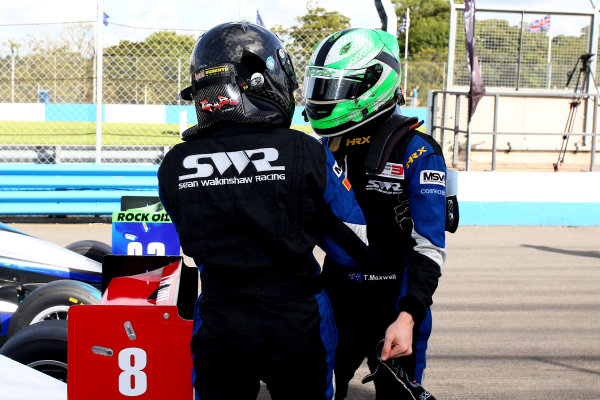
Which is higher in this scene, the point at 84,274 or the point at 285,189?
the point at 285,189

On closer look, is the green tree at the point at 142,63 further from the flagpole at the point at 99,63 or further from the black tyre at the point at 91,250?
the black tyre at the point at 91,250

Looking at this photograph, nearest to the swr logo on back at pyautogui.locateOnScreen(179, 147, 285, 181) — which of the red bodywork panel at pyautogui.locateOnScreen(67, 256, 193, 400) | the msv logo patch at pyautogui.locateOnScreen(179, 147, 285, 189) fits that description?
the msv logo patch at pyautogui.locateOnScreen(179, 147, 285, 189)

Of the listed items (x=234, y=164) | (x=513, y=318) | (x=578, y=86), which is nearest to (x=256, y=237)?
(x=234, y=164)

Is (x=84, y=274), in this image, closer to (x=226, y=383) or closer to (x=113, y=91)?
(x=226, y=383)

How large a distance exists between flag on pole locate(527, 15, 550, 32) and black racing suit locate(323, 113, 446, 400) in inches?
443

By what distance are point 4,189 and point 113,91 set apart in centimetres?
208

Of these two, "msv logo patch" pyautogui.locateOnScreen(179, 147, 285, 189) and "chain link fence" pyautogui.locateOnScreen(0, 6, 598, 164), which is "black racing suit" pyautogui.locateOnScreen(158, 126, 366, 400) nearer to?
"msv logo patch" pyautogui.locateOnScreen(179, 147, 285, 189)

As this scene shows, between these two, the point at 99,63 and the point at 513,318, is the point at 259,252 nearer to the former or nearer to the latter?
the point at 513,318

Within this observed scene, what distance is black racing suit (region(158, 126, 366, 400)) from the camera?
1.89 metres

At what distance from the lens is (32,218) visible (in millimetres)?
10234

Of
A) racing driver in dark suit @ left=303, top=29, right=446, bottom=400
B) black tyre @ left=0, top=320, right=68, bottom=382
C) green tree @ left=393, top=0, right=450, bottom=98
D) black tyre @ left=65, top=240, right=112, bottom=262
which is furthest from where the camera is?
green tree @ left=393, top=0, right=450, bottom=98

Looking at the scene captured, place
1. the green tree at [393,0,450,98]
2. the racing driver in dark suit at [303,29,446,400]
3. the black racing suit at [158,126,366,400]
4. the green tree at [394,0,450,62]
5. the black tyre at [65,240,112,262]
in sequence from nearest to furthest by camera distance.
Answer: the black racing suit at [158,126,366,400], the racing driver in dark suit at [303,29,446,400], the black tyre at [65,240,112,262], the green tree at [393,0,450,98], the green tree at [394,0,450,62]

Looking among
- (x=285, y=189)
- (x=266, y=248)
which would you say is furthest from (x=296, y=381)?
(x=285, y=189)

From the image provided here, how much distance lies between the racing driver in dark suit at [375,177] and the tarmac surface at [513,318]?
171 cm
